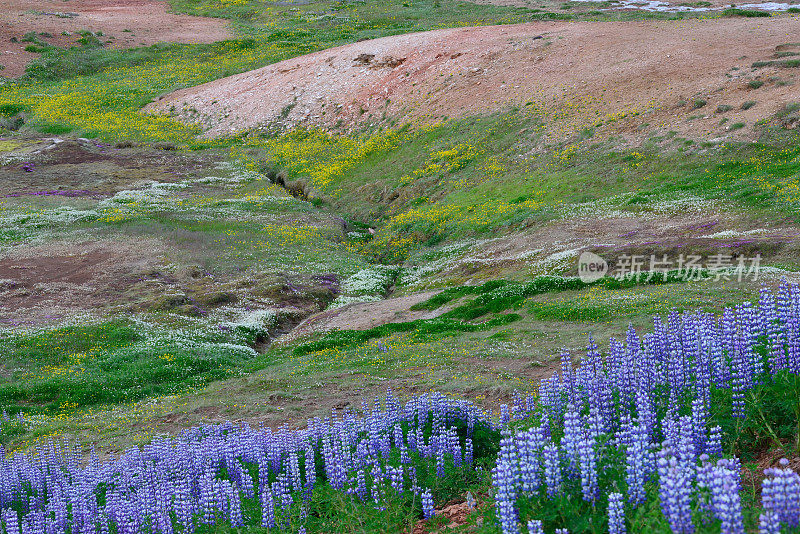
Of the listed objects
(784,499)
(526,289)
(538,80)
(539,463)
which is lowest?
(526,289)

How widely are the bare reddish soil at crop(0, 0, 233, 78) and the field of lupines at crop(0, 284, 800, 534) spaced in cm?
7751

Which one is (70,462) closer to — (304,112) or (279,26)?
(304,112)

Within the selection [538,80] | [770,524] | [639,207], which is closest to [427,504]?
[770,524]

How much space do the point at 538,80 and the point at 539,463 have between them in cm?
4007

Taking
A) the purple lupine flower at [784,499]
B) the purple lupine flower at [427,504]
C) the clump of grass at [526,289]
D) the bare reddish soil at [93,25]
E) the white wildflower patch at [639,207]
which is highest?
the bare reddish soil at [93,25]

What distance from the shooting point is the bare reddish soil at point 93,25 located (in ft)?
→ 272

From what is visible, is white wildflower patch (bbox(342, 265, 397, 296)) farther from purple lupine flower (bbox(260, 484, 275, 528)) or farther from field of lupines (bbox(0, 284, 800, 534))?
purple lupine flower (bbox(260, 484, 275, 528))

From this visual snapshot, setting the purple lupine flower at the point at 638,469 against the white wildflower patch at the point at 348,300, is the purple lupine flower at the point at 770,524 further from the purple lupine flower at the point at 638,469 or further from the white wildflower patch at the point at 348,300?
the white wildflower patch at the point at 348,300

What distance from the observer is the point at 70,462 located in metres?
13.3

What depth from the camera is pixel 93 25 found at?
90.1 m

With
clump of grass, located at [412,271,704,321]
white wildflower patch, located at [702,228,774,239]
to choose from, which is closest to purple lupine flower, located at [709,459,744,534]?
clump of grass, located at [412,271,704,321]

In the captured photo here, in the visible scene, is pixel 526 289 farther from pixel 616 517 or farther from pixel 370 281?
pixel 616 517

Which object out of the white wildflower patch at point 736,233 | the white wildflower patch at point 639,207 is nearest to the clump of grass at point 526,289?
the white wildflower patch at point 736,233

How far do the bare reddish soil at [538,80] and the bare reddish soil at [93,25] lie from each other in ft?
79.5
